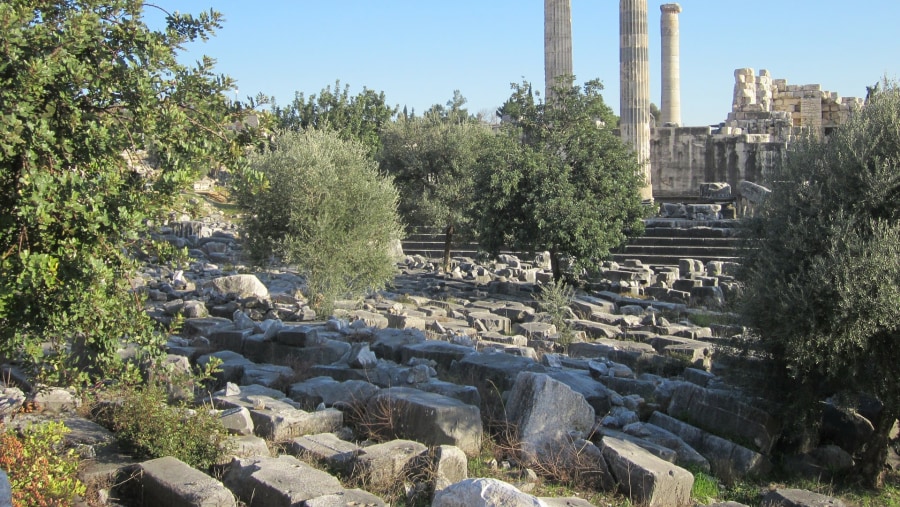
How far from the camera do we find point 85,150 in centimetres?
570

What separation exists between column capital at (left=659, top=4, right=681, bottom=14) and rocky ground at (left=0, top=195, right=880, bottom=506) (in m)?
32.6

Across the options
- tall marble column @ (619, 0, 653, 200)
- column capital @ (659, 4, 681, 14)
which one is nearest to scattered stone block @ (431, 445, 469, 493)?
tall marble column @ (619, 0, 653, 200)

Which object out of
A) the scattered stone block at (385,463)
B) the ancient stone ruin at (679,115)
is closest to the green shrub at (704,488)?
the scattered stone block at (385,463)

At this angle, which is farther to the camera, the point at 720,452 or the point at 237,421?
the point at 720,452

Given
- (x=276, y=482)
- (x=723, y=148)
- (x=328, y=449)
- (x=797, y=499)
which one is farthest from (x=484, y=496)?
(x=723, y=148)

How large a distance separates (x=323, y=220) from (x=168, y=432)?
387 inches

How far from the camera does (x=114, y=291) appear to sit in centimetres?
607

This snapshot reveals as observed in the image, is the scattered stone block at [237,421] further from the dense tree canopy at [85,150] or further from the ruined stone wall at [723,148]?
the ruined stone wall at [723,148]

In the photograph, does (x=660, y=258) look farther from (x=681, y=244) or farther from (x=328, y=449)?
(x=328, y=449)

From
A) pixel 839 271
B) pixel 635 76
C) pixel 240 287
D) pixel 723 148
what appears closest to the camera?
pixel 839 271

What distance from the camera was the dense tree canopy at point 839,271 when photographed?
27.0ft

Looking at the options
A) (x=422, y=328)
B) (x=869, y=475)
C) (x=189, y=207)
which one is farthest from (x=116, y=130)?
(x=422, y=328)

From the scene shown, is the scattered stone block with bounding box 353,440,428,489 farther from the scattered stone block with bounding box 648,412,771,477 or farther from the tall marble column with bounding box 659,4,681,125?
the tall marble column with bounding box 659,4,681,125

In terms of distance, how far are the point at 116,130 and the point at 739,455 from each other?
20.6ft
